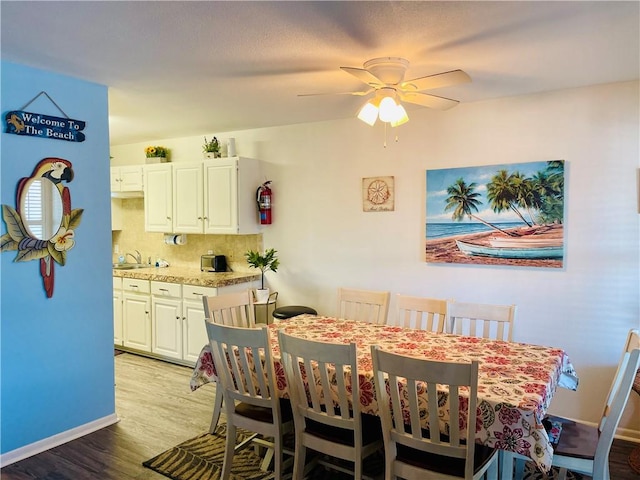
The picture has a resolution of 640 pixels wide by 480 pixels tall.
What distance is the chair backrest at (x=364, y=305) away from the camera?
3385 millimetres

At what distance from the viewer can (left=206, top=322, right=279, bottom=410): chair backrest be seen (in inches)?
89.7

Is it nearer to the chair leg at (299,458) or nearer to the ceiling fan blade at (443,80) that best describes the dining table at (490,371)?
the chair leg at (299,458)

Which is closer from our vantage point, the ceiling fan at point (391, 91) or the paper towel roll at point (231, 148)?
the ceiling fan at point (391, 91)

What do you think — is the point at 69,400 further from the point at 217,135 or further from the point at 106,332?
the point at 217,135

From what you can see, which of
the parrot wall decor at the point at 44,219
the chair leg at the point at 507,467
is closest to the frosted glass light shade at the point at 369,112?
the chair leg at the point at 507,467

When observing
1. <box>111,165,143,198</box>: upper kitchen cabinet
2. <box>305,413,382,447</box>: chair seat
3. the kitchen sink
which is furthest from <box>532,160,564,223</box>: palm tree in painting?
the kitchen sink

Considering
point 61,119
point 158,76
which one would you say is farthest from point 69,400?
point 158,76

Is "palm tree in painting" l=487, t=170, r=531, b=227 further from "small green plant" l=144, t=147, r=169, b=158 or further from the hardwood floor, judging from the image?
"small green plant" l=144, t=147, r=169, b=158

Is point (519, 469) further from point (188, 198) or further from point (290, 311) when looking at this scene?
point (188, 198)

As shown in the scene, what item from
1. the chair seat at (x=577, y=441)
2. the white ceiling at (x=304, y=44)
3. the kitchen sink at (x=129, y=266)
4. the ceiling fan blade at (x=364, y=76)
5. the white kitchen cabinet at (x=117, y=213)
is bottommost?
the chair seat at (x=577, y=441)

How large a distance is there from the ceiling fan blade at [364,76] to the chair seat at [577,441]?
2.02m

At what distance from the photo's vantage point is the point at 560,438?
7.23 ft

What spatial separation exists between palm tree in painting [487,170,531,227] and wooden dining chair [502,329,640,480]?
1.44 meters

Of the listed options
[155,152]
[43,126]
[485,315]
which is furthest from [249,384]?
[155,152]
